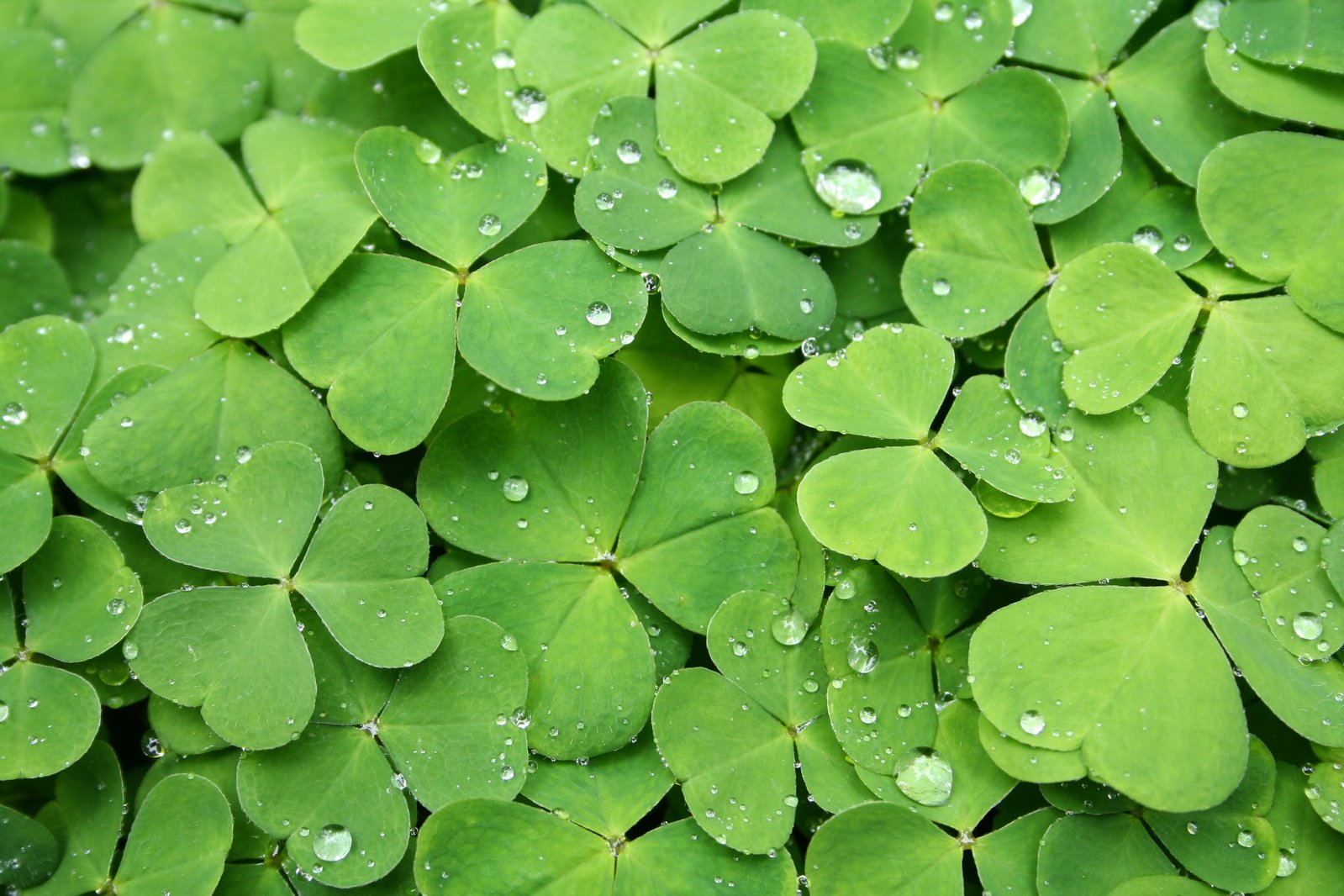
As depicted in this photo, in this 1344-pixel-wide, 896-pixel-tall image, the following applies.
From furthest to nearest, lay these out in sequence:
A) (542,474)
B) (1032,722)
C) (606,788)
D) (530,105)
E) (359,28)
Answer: (359,28) < (530,105) < (542,474) < (606,788) < (1032,722)

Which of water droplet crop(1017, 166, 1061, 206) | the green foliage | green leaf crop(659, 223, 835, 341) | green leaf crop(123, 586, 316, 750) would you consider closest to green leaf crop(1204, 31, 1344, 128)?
the green foliage

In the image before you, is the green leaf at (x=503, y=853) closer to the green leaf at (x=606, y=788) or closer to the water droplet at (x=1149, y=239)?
the green leaf at (x=606, y=788)

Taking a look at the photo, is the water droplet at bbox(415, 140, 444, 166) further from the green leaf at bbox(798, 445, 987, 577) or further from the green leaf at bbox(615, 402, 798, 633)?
the green leaf at bbox(798, 445, 987, 577)

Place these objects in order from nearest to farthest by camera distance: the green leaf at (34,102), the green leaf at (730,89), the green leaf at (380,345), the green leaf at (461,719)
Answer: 1. the green leaf at (461,719)
2. the green leaf at (380,345)
3. the green leaf at (730,89)
4. the green leaf at (34,102)

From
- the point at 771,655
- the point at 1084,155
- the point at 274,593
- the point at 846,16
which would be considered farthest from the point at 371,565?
the point at 1084,155

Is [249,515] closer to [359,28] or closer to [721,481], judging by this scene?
[721,481]

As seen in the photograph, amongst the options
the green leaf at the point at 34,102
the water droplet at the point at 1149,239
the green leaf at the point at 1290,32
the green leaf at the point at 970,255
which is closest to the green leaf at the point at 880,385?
the green leaf at the point at 970,255
